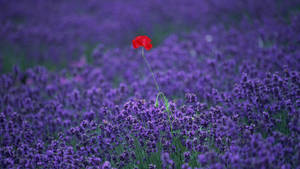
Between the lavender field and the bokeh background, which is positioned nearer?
the lavender field

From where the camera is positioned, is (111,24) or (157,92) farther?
(111,24)

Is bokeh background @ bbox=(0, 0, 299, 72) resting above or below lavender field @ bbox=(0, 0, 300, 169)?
above

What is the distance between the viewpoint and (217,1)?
32.1ft

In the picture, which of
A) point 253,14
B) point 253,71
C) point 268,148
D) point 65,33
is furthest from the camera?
point 65,33

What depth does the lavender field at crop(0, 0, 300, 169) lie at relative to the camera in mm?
2887

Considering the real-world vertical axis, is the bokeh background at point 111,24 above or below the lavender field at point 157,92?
above

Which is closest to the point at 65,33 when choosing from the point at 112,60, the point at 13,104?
the point at 112,60

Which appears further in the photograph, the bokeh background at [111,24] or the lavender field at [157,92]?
the bokeh background at [111,24]

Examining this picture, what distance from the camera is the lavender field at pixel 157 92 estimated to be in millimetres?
2887

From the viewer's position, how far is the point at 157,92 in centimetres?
434

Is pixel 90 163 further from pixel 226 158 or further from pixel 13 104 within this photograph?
pixel 13 104

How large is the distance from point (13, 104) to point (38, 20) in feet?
21.8

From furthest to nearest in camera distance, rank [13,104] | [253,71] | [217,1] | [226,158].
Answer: [217,1]
[13,104]
[253,71]
[226,158]

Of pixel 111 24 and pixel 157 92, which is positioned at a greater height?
pixel 111 24
